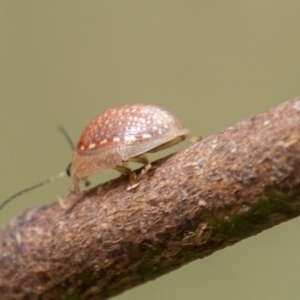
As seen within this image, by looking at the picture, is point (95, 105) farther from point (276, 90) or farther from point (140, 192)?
point (140, 192)

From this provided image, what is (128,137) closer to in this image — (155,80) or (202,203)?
(202,203)

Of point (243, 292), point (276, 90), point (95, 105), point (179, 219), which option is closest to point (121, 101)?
point (95, 105)

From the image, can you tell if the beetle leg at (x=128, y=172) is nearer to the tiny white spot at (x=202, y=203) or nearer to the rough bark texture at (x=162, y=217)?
the rough bark texture at (x=162, y=217)

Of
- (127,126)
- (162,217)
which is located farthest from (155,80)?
(162,217)

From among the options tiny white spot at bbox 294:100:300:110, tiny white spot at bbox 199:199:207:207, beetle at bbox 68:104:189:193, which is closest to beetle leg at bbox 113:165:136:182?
beetle at bbox 68:104:189:193

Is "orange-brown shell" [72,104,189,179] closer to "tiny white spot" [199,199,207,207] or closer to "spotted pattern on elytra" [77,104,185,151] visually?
"spotted pattern on elytra" [77,104,185,151]

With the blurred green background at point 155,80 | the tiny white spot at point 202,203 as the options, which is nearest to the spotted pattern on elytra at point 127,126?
the tiny white spot at point 202,203

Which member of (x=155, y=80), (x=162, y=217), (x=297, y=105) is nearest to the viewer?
(x=297, y=105)
